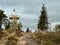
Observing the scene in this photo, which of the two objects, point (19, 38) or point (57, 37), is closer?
point (57, 37)

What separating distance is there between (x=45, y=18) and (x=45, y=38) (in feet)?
123

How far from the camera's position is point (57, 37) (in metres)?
36.3

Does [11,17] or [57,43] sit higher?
[11,17]

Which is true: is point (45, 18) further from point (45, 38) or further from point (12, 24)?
point (45, 38)

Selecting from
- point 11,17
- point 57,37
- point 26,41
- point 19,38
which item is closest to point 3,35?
point 19,38

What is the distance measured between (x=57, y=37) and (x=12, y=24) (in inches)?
1017

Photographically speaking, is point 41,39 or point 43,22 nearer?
point 41,39

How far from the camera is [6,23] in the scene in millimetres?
80562

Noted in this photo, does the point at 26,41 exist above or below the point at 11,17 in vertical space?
below

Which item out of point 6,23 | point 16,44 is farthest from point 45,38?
point 6,23

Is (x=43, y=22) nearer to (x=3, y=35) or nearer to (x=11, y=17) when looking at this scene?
(x=11, y=17)

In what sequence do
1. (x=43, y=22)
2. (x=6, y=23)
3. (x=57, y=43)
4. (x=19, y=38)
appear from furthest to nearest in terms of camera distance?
(x=6, y=23)
(x=43, y=22)
(x=19, y=38)
(x=57, y=43)

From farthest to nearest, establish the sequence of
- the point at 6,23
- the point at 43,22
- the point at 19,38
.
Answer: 1. the point at 6,23
2. the point at 43,22
3. the point at 19,38

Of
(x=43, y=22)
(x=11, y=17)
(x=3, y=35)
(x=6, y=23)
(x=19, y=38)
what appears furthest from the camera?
(x=6, y=23)
